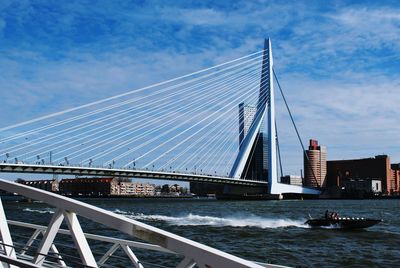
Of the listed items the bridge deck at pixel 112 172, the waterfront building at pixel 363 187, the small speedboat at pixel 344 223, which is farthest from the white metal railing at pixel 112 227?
the waterfront building at pixel 363 187

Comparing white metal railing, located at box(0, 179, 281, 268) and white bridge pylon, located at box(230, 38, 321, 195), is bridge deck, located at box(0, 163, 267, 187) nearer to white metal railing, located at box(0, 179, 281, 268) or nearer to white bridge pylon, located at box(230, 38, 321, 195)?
white bridge pylon, located at box(230, 38, 321, 195)

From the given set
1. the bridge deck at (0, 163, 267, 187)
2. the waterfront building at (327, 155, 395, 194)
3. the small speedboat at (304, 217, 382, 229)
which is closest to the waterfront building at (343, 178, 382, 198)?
the waterfront building at (327, 155, 395, 194)

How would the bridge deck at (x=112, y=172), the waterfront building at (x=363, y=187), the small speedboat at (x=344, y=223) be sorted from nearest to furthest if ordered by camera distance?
Result: the small speedboat at (x=344, y=223)
the bridge deck at (x=112, y=172)
the waterfront building at (x=363, y=187)

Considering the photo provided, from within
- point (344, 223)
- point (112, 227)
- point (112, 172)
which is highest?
point (112, 172)

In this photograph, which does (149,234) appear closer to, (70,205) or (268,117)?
(70,205)

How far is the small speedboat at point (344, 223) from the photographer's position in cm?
3367

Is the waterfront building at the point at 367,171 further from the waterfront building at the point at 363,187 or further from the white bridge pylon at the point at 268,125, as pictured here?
the white bridge pylon at the point at 268,125

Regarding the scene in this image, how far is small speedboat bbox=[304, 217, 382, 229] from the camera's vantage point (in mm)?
33666

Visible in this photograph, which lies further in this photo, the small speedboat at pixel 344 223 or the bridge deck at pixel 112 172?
the bridge deck at pixel 112 172

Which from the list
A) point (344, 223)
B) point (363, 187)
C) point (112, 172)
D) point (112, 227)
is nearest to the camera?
point (112, 227)

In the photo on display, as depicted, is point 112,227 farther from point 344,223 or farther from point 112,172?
point 112,172

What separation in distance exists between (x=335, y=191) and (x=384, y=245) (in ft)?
413

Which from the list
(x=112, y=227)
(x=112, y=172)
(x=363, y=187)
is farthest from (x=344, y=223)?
(x=363, y=187)

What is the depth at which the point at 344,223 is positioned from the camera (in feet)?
113
